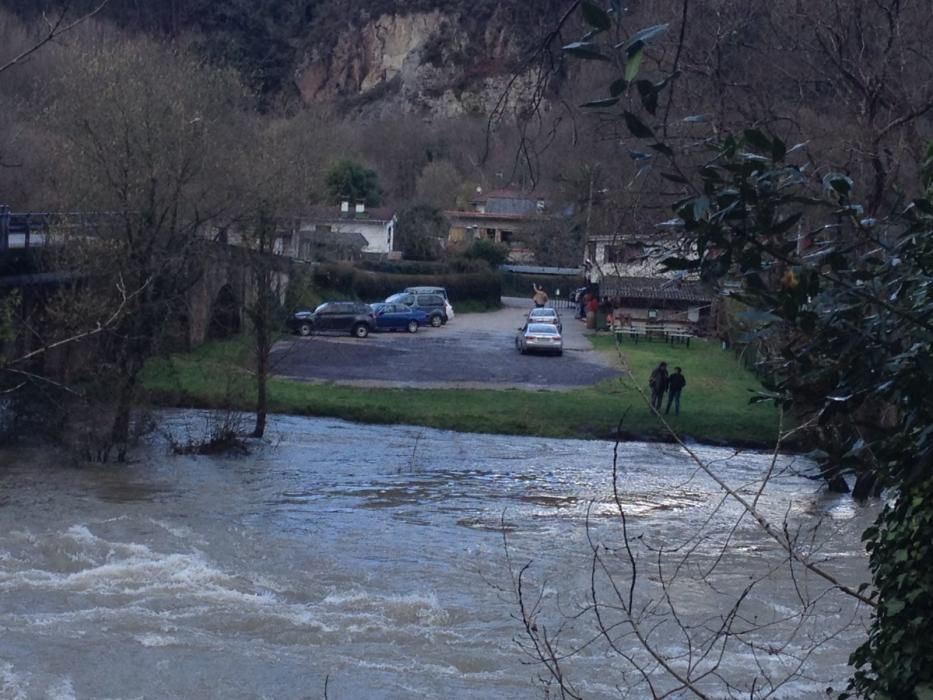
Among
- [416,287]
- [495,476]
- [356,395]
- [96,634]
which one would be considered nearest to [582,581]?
[96,634]

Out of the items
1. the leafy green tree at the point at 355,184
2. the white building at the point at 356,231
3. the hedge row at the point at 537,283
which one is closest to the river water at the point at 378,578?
the white building at the point at 356,231

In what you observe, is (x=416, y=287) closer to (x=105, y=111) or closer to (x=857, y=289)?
(x=105, y=111)

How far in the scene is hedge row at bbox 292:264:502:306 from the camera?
5647 centimetres

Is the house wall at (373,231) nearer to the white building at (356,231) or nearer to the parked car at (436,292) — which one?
the white building at (356,231)

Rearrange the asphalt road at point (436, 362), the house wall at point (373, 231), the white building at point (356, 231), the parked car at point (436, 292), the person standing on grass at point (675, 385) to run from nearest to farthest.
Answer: the person standing on grass at point (675, 385), the asphalt road at point (436, 362), the parked car at point (436, 292), the white building at point (356, 231), the house wall at point (373, 231)

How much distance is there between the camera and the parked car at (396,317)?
50.4 metres

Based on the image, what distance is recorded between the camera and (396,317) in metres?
50.9

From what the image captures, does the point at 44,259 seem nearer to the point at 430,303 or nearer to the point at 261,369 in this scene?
the point at 261,369

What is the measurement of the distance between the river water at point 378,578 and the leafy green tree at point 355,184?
46793 millimetres

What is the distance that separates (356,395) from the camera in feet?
108

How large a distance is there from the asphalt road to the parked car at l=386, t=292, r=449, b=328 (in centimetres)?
270

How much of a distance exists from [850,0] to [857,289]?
15614mm

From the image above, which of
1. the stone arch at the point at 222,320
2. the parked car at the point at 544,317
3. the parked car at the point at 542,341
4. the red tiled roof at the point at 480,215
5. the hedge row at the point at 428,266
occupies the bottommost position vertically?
the parked car at the point at 542,341

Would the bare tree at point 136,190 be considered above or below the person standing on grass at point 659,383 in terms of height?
above
